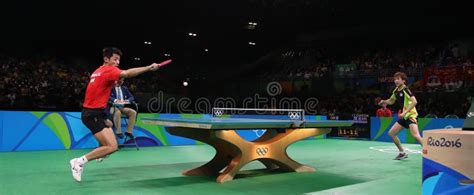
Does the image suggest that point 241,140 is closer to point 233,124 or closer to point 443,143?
point 233,124

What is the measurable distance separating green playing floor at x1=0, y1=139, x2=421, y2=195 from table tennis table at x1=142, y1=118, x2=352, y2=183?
245mm

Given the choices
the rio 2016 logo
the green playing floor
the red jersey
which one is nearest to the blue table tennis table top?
the green playing floor

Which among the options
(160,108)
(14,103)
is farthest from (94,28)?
(14,103)

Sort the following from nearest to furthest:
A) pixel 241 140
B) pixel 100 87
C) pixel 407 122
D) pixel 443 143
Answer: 1. pixel 443 143
2. pixel 100 87
3. pixel 241 140
4. pixel 407 122

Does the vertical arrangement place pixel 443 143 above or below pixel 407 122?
above

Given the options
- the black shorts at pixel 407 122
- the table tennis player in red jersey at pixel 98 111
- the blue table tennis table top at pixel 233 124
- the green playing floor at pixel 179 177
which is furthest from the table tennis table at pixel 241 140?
the black shorts at pixel 407 122

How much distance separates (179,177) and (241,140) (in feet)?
3.47

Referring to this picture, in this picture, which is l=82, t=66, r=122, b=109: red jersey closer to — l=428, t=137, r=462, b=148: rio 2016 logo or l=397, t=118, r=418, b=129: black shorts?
l=428, t=137, r=462, b=148: rio 2016 logo

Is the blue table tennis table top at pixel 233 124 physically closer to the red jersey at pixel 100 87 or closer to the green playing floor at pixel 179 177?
the green playing floor at pixel 179 177

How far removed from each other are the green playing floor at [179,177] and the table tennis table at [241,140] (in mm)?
245

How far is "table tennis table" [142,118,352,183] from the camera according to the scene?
6.02m

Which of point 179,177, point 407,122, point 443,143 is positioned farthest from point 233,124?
point 407,122

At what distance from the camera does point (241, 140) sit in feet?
20.8

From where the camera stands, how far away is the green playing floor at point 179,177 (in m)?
5.38
